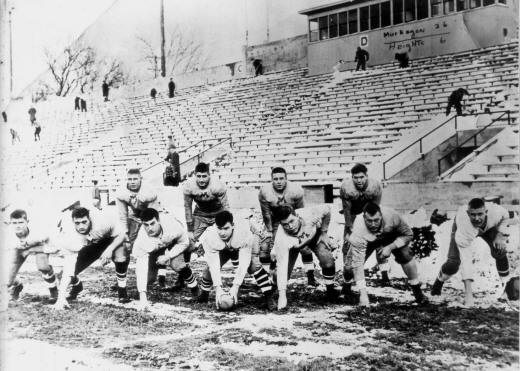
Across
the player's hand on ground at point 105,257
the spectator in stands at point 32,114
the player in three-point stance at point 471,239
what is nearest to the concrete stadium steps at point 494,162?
the player in three-point stance at point 471,239

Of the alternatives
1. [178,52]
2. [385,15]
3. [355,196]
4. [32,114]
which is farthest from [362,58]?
[32,114]

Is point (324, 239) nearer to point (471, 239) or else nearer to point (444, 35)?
point (471, 239)

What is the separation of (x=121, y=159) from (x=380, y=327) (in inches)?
179

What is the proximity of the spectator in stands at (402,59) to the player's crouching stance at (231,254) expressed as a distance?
285 cm

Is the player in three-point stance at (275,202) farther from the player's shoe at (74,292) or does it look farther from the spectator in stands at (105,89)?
the spectator in stands at (105,89)

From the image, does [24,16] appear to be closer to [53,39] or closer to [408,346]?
[53,39]

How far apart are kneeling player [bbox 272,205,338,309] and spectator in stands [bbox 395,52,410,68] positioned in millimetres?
2316

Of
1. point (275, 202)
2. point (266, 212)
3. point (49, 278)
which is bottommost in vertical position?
point (49, 278)

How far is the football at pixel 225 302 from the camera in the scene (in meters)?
5.38

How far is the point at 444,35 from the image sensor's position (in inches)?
267

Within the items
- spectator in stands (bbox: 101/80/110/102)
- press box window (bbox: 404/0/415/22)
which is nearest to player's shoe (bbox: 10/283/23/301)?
spectator in stands (bbox: 101/80/110/102)

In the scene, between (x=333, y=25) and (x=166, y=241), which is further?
(x=333, y=25)

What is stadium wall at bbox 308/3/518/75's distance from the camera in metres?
6.58

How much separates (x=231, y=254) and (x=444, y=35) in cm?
376
